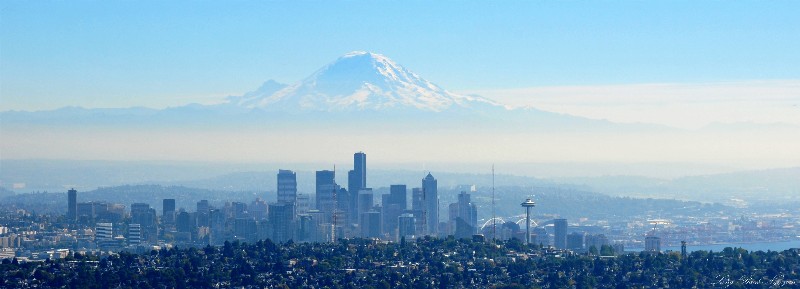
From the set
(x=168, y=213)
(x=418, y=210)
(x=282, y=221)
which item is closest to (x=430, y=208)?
(x=418, y=210)

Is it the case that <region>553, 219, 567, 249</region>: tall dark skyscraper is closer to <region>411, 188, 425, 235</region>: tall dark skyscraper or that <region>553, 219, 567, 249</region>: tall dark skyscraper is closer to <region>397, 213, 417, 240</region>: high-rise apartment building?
<region>411, 188, 425, 235</region>: tall dark skyscraper

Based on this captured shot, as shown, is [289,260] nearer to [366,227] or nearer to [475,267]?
[475,267]

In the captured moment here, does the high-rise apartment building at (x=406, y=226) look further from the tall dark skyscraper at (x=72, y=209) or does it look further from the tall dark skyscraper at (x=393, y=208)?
the tall dark skyscraper at (x=72, y=209)

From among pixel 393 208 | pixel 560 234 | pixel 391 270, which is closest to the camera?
pixel 391 270

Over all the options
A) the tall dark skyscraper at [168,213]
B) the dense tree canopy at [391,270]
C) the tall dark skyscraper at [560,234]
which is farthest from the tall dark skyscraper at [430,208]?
the dense tree canopy at [391,270]

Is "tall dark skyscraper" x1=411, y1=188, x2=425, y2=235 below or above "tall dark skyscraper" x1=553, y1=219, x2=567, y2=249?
above

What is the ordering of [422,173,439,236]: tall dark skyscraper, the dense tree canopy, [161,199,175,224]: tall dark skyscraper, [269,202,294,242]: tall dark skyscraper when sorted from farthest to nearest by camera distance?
1. [161,199,175,224]: tall dark skyscraper
2. [422,173,439,236]: tall dark skyscraper
3. [269,202,294,242]: tall dark skyscraper
4. the dense tree canopy

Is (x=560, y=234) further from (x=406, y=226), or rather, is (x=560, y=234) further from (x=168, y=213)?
(x=168, y=213)

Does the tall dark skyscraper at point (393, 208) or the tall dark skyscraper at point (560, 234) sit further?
the tall dark skyscraper at point (393, 208)

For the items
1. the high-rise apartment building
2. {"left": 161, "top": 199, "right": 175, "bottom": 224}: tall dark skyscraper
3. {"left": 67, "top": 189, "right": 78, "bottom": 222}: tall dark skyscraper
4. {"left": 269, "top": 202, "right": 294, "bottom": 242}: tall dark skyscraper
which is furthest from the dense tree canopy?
{"left": 67, "top": 189, "right": 78, "bottom": 222}: tall dark skyscraper
